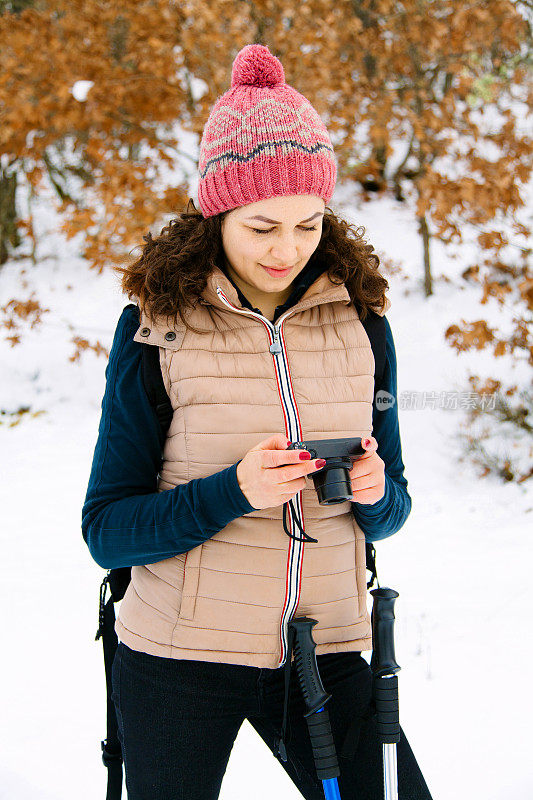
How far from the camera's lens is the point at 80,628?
3494mm

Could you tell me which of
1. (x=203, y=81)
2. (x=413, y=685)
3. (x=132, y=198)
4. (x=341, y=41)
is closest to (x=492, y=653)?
Answer: (x=413, y=685)

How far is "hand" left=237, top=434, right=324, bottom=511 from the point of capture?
1.24 metres

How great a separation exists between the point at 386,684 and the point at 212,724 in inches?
14.9

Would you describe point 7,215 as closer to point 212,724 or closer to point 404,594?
point 404,594

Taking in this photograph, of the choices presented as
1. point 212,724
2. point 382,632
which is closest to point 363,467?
point 382,632

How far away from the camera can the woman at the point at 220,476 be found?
1.40m

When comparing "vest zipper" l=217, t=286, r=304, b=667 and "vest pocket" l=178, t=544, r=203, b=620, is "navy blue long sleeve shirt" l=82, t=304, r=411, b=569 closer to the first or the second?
"vest pocket" l=178, t=544, r=203, b=620

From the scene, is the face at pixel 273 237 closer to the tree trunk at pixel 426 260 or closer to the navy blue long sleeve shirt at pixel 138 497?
the navy blue long sleeve shirt at pixel 138 497

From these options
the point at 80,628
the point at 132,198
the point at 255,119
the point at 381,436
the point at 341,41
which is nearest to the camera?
the point at 255,119

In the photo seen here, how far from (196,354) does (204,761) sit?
2.82 feet

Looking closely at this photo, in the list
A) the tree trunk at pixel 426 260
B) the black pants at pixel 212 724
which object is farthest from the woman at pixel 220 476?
the tree trunk at pixel 426 260

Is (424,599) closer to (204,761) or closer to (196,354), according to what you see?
(204,761)

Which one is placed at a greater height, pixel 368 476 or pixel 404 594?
pixel 368 476

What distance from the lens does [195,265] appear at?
1.53m
